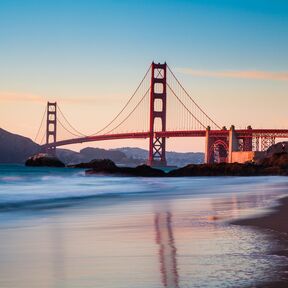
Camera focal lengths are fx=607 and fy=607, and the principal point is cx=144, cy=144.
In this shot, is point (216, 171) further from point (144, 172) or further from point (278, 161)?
point (278, 161)

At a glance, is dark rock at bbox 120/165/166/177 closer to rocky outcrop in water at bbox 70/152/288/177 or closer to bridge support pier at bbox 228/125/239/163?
rocky outcrop in water at bbox 70/152/288/177

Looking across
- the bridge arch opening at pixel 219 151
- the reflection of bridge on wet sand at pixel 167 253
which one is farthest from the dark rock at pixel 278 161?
the reflection of bridge on wet sand at pixel 167 253

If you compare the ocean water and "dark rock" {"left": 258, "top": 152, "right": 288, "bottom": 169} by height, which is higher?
"dark rock" {"left": 258, "top": 152, "right": 288, "bottom": 169}

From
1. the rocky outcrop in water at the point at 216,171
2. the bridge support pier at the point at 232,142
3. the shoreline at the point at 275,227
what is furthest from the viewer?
the bridge support pier at the point at 232,142

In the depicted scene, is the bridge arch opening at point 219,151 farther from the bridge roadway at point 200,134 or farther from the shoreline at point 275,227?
the shoreline at point 275,227

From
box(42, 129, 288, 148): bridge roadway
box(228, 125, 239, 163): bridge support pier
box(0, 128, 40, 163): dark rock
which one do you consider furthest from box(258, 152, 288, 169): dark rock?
box(0, 128, 40, 163): dark rock

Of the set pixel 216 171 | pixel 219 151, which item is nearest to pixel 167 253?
pixel 216 171

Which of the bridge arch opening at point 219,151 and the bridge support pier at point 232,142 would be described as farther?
the bridge arch opening at point 219,151

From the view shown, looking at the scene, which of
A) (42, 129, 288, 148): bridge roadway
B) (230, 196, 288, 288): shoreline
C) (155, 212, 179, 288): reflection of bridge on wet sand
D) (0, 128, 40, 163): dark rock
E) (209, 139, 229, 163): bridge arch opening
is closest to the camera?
(230, 196, 288, 288): shoreline

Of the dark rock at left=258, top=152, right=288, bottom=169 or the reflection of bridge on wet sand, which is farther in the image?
the dark rock at left=258, top=152, right=288, bottom=169

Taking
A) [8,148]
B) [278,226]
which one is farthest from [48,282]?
[8,148]
